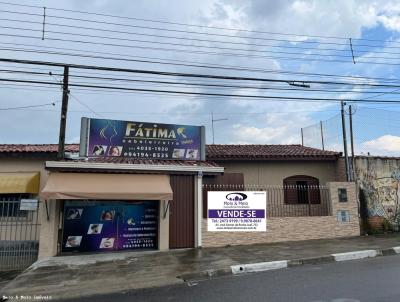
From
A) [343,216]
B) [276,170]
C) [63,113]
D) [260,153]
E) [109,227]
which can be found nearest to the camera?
[109,227]

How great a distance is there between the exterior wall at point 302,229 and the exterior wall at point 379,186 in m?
1.30

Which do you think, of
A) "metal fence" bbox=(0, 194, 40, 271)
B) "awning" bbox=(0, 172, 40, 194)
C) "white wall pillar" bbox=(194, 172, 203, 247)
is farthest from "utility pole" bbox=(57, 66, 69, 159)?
"white wall pillar" bbox=(194, 172, 203, 247)

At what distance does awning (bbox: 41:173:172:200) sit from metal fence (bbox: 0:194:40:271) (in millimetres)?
1692

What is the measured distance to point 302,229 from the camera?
14.8 m

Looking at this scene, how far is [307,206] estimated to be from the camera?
1700cm

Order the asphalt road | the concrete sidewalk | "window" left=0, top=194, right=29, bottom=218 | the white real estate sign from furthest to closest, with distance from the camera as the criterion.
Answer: "window" left=0, top=194, right=29, bottom=218
the white real estate sign
the concrete sidewalk
the asphalt road

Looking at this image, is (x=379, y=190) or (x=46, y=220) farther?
(x=379, y=190)

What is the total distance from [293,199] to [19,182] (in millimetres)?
11522

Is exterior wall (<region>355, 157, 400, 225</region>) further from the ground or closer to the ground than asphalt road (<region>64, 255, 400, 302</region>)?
further from the ground

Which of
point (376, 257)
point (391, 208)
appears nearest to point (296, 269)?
point (376, 257)

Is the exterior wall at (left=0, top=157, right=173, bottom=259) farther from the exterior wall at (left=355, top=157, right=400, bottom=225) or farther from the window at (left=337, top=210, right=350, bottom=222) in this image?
the exterior wall at (left=355, top=157, right=400, bottom=225)

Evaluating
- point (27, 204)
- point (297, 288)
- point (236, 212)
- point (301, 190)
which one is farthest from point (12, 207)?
point (301, 190)

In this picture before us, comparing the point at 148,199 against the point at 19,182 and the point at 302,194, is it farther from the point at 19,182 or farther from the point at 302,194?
the point at 302,194

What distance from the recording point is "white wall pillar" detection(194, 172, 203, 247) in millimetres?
13719
